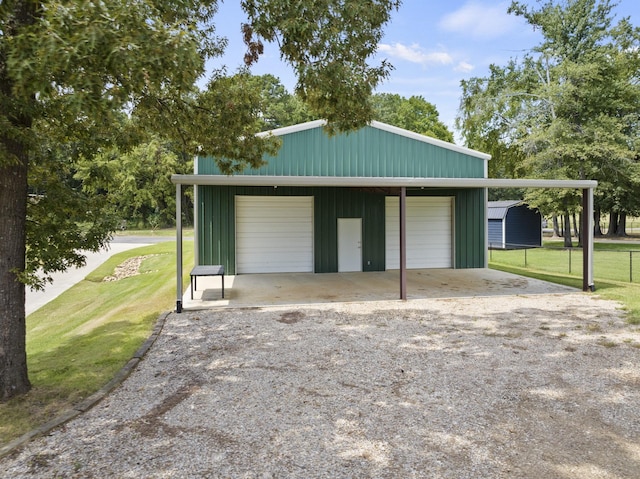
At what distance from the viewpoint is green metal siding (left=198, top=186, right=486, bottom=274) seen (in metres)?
11.9

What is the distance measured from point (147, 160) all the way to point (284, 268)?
86.9 ft

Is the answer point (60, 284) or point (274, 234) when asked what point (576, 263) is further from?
point (60, 284)

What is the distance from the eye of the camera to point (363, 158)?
487 inches

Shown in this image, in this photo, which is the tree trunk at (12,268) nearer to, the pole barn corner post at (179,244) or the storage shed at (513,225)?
the pole barn corner post at (179,244)

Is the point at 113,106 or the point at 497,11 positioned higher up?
the point at 497,11

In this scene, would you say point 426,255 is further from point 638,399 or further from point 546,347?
point 638,399

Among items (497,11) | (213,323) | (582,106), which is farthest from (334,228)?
(497,11)

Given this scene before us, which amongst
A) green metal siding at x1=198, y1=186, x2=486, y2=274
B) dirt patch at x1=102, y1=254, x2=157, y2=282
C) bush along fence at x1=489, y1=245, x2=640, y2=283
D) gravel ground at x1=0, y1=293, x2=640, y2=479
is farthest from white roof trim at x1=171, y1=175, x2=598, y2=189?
dirt patch at x1=102, y1=254, x2=157, y2=282

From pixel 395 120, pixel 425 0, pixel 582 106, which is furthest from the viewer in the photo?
pixel 395 120

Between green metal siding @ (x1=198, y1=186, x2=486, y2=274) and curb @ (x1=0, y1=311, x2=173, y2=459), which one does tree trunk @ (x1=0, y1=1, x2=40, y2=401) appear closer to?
curb @ (x1=0, y1=311, x2=173, y2=459)

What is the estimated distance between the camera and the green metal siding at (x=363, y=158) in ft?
38.9

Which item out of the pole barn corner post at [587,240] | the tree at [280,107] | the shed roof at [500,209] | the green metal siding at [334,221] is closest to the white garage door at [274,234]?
the green metal siding at [334,221]

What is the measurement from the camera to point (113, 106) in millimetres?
3266

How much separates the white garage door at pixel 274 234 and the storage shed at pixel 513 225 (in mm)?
13660
